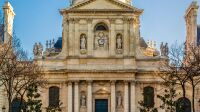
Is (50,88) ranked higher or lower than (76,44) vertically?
lower

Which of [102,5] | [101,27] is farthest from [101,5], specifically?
[101,27]

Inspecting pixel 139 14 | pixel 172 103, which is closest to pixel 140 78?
pixel 139 14

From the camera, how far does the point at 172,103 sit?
207 feet

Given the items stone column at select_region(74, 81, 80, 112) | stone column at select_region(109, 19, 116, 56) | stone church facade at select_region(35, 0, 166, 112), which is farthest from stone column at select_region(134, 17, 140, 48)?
stone column at select_region(74, 81, 80, 112)

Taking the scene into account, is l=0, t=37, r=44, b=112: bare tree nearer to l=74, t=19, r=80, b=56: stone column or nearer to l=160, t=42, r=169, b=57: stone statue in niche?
l=74, t=19, r=80, b=56: stone column

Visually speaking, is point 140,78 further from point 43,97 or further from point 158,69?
point 43,97

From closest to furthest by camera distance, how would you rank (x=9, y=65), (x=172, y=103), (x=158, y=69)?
1. (x=9, y=65)
2. (x=172, y=103)
3. (x=158, y=69)

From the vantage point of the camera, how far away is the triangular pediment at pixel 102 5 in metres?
76.2

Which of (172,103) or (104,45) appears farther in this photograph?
(104,45)

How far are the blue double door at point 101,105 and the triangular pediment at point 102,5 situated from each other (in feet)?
35.7

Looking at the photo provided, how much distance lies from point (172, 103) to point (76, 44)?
17.3 m

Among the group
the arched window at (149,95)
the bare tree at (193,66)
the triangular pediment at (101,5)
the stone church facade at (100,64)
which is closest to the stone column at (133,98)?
the stone church facade at (100,64)

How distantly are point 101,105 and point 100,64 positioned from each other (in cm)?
484

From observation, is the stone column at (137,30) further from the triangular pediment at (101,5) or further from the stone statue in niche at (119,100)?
the stone statue in niche at (119,100)
